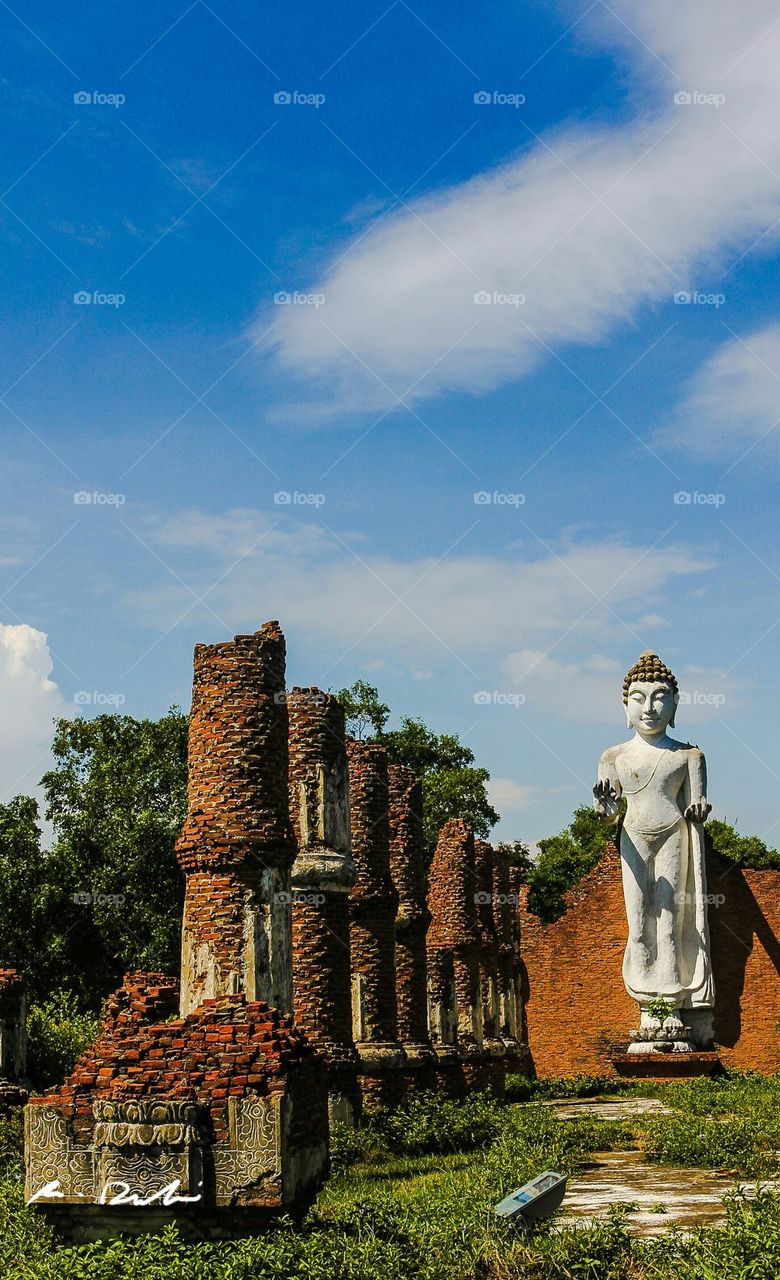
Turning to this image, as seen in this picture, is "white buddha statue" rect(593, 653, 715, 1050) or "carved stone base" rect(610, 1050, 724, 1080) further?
"white buddha statue" rect(593, 653, 715, 1050)

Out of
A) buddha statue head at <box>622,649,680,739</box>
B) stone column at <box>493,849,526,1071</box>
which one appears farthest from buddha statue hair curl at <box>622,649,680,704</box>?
stone column at <box>493,849,526,1071</box>

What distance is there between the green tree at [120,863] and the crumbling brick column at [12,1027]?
14.0m

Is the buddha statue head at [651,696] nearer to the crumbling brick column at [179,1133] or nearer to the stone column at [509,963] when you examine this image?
the stone column at [509,963]

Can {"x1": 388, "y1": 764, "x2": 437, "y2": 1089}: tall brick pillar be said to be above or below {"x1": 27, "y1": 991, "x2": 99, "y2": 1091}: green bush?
above

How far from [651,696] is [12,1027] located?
1435 centimetres

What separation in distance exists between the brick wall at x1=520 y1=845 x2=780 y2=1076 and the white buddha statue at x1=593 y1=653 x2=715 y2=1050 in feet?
7.90

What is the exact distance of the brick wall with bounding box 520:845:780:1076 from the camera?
29.1m

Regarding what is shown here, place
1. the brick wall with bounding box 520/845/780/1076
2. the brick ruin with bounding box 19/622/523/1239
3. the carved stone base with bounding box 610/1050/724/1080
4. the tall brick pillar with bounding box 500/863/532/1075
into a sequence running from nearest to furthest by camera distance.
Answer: the brick ruin with bounding box 19/622/523/1239, the carved stone base with bounding box 610/1050/724/1080, the brick wall with bounding box 520/845/780/1076, the tall brick pillar with bounding box 500/863/532/1075

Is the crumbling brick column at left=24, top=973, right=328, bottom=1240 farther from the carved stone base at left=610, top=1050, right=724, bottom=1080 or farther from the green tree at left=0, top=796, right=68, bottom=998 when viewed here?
the green tree at left=0, top=796, right=68, bottom=998

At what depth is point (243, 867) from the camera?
1262 cm

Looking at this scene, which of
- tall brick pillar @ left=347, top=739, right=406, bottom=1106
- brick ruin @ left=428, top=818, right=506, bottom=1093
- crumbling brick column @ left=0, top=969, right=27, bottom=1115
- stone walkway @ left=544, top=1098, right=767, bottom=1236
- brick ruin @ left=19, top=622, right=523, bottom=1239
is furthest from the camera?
brick ruin @ left=428, top=818, right=506, bottom=1093

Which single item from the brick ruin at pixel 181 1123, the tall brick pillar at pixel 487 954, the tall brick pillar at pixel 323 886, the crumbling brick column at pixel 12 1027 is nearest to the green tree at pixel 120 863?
the tall brick pillar at pixel 487 954
